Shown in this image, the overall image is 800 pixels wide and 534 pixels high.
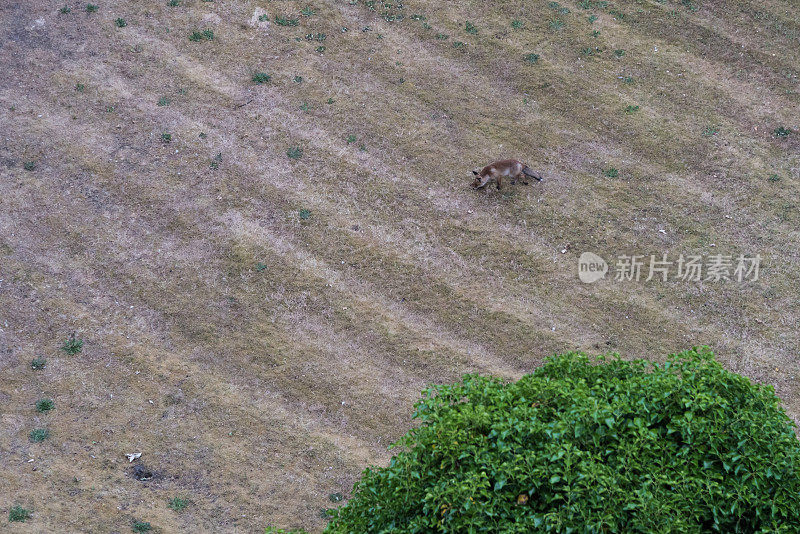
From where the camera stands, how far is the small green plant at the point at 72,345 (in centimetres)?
1148

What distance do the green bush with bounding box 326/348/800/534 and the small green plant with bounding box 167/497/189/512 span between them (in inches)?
161

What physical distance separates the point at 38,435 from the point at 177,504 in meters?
2.55

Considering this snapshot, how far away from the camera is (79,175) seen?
14.2 metres

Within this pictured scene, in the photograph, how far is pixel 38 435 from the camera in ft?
33.6

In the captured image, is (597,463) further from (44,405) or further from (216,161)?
(216,161)

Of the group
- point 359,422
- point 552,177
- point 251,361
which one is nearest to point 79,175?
point 251,361

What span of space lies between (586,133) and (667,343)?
5.74 meters

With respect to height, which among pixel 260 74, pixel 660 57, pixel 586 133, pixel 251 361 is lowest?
pixel 251 361

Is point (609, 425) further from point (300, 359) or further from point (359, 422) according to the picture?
point (300, 359)

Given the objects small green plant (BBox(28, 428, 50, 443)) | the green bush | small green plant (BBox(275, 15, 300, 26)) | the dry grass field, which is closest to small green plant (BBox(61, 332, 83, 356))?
the dry grass field

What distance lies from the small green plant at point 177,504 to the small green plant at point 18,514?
6.01 feet

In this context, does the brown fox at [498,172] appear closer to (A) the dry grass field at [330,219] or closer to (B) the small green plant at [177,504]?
(A) the dry grass field at [330,219]

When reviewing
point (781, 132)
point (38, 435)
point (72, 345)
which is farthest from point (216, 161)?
point (781, 132)

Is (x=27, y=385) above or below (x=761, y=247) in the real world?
below
